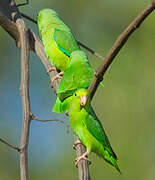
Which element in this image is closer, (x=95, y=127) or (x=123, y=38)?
(x=123, y=38)

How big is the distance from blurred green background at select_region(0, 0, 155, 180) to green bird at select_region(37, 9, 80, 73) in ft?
11.9

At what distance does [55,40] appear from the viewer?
4.30 meters

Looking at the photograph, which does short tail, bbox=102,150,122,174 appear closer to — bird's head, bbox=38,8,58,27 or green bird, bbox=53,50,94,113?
green bird, bbox=53,50,94,113

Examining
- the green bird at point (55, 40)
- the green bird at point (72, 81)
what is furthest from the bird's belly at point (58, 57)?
the green bird at point (72, 81)

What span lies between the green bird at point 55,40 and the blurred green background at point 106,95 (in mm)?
3624

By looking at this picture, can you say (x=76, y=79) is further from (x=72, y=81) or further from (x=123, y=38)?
(x=123, y=38)

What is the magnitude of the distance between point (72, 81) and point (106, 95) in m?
5.67

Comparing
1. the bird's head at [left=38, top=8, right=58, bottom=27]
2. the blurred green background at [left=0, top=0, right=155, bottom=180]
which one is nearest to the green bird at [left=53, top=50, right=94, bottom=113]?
the bird's head at [left=38, top=8, right=58, bottom=27]

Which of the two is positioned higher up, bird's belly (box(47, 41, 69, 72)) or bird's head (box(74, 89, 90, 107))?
bird's belly (box(47, 41, 69, 72))

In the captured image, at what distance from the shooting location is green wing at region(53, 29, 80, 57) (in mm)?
4305

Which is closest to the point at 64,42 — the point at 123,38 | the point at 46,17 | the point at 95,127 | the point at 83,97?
the point at 46,17

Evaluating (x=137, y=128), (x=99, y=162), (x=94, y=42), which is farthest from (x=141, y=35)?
(x=99, y=162)

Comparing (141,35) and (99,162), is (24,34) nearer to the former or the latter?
(99,162)

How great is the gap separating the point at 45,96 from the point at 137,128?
2.03 m
